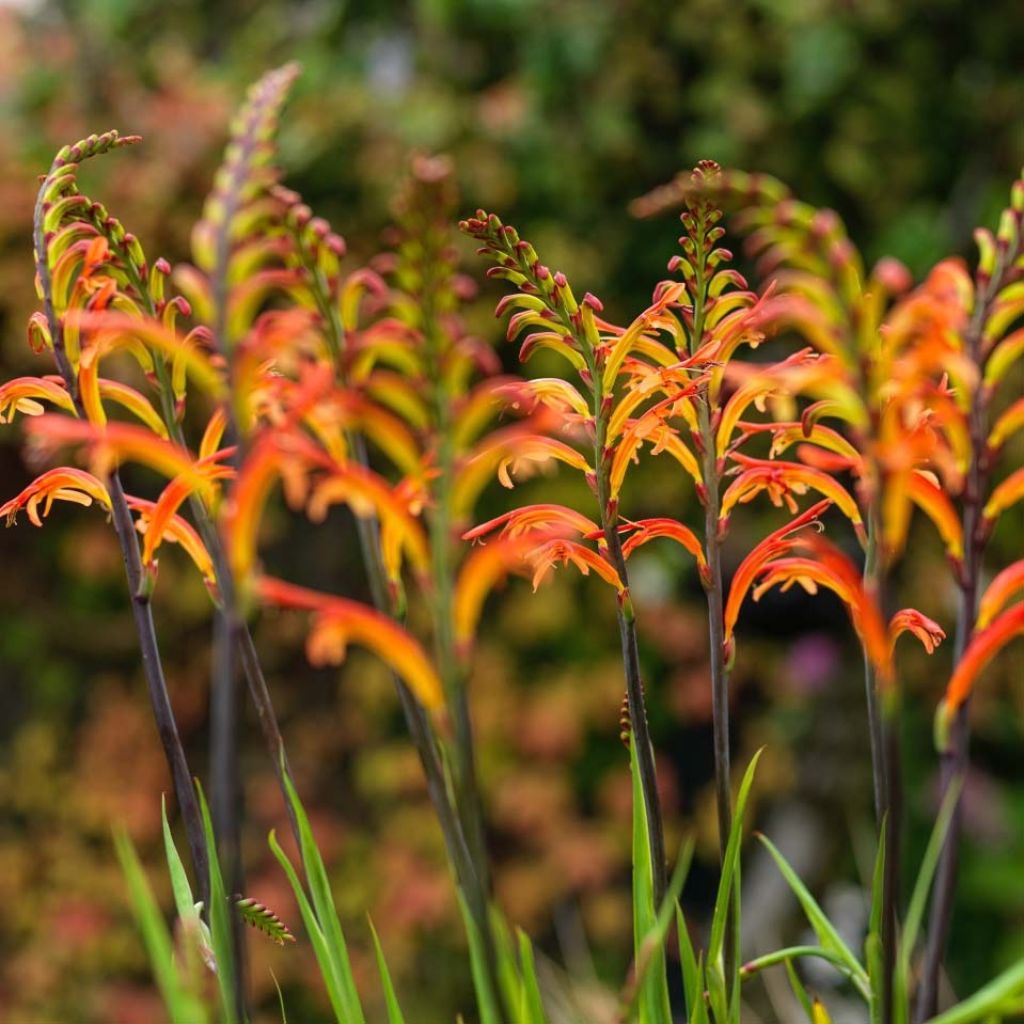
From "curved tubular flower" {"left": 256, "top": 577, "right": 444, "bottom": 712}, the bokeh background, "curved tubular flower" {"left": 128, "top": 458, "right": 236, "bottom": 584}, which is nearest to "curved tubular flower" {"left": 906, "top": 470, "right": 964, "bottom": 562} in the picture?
"curved tubular flower" {"left": 256, "top": 577, "right": 444, "bottom": 712}

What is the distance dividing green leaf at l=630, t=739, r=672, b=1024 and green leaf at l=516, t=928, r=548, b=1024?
6 centimetres

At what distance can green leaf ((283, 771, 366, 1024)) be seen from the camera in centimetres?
70

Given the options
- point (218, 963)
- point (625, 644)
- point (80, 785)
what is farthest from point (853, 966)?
point (80, 785)

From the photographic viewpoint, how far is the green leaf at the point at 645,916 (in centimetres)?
71

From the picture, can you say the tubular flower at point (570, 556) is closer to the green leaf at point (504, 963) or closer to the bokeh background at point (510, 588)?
the green leaf at point (504, 963)

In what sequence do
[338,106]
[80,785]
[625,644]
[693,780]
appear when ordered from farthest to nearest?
[693,780]
[80,785]
[338,106]
[625,644]

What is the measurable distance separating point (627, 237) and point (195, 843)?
2645 millimetres

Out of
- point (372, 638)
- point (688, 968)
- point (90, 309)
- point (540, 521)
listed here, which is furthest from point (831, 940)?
point (90, 309)

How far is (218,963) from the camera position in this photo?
66cm

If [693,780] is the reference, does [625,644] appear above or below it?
above

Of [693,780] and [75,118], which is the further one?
[693,780]

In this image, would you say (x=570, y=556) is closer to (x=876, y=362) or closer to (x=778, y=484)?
(x=778, y=484)

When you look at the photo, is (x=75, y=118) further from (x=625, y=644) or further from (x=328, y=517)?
(x=625, y=644)

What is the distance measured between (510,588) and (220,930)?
2.56 m
